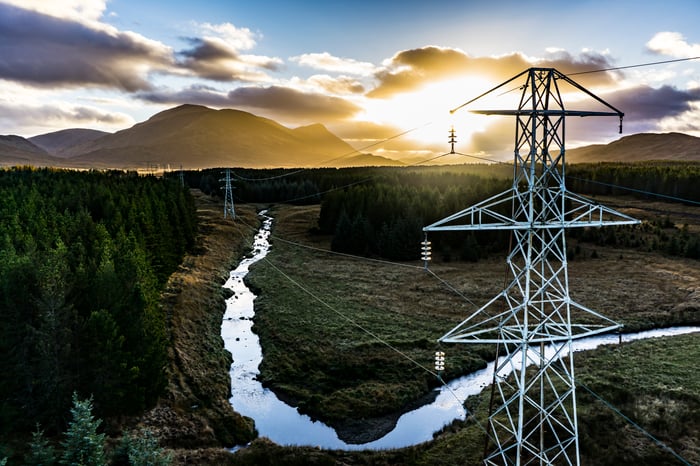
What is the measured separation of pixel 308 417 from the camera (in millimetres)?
29156

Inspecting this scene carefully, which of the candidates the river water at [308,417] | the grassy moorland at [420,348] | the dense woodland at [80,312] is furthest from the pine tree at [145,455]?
the river water at [308,417]

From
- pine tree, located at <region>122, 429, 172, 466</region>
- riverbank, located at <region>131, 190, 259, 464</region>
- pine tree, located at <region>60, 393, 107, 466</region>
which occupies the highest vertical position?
pine tree, located at <region>60, 393, 107, 466</region>

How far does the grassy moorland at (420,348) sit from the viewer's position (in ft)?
78.6

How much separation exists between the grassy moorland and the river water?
0.90 m

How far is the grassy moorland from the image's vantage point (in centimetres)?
2395

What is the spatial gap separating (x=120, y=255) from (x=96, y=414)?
471 inches

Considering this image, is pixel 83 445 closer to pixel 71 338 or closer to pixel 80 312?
pixel 71 338

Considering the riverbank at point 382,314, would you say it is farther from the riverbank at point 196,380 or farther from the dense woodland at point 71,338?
the dense woodland at point 71,338

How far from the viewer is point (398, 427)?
2791 cm

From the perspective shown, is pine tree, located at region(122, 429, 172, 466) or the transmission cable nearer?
pine tree, located at region(122, 429, 172, 466)

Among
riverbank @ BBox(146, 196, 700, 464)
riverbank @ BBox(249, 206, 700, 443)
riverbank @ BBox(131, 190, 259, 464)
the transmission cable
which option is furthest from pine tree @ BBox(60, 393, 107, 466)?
the transmission cable

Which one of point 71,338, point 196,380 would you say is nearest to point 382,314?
point 196,380

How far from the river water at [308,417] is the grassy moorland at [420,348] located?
899mm

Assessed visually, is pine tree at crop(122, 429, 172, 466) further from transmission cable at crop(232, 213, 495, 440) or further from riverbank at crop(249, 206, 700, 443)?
transmission cable at crop(232, 213, 495, 440)
